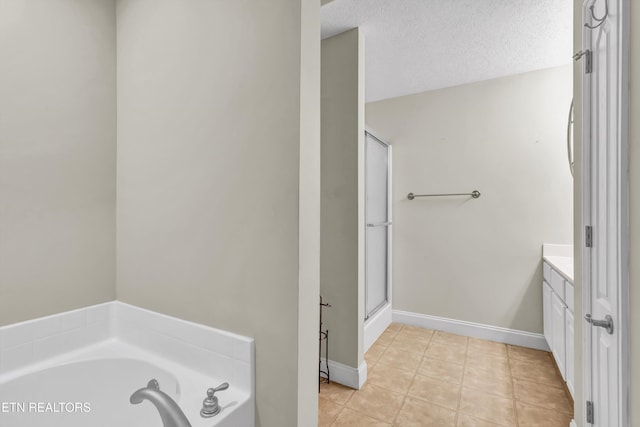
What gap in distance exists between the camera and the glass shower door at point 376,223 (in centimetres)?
273

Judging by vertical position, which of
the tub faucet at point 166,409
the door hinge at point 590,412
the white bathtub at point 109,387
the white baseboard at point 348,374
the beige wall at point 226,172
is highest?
the beige wall at point 226,172

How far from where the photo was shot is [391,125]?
3352 mm

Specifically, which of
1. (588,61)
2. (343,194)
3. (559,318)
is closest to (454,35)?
(588,61)

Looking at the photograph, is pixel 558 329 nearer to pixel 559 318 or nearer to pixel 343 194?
pixel 559 318

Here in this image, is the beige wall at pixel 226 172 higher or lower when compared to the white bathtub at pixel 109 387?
higher

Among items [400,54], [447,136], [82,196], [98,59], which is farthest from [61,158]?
[447,136]

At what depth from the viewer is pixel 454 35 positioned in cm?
218

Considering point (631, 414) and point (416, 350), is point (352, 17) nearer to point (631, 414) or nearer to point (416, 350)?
point (631, 414)

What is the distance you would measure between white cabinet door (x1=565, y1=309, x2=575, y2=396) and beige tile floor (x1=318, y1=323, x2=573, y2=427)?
208 mm

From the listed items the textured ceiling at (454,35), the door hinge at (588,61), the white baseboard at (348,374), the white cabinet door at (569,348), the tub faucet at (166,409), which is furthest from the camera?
the white baseboard at (348,374)

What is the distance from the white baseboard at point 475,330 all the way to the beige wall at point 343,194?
4.10 ft

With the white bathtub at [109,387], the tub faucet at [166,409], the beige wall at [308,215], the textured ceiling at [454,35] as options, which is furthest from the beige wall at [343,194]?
the tub faucet at [166,409]

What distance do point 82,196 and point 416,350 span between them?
2.61 metres

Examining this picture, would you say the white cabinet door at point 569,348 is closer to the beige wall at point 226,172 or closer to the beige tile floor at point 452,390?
the beige tile floor at point 452,390
